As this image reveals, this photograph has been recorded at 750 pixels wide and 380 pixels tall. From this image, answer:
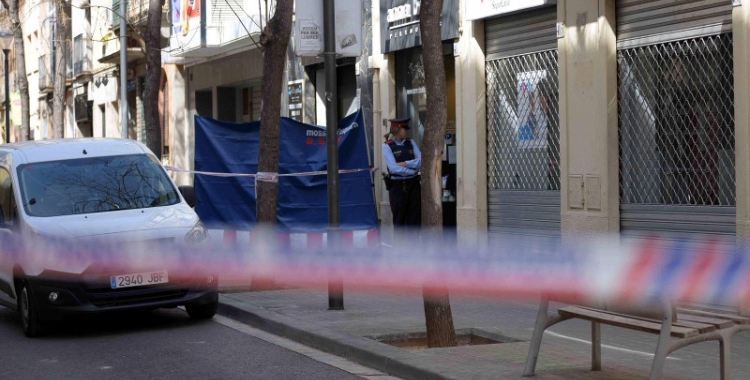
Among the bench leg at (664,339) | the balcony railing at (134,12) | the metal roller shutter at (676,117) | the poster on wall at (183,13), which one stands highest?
the balcony railing at (134,12)

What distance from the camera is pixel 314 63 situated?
21828 mm

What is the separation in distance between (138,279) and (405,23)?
809 centimetres

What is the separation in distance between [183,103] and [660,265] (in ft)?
65.9

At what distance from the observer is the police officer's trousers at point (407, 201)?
15.9 metres

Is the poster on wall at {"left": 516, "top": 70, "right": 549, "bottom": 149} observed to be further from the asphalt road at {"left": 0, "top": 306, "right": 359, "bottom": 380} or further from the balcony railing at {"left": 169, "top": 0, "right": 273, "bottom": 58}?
the balcony railing at {"left": 169, "top": 0, "right": 273, "bottom": 58}

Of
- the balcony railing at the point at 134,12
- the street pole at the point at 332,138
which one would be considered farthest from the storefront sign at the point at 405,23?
the balcony railing at the point at 134,12

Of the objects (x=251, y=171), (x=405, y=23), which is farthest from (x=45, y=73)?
(x=251, y=171)

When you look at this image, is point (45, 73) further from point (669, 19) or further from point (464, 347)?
point (464, 347)

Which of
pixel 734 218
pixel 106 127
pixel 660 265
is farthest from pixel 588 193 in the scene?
pixel 106 127

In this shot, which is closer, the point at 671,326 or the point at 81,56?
the point at 671,326

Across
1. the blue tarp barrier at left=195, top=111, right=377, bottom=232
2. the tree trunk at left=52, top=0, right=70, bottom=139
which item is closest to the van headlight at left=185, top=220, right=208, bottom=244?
the blue tarp barrier at left=195, top=111, right=377, bottom=232

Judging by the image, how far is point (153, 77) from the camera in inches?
765

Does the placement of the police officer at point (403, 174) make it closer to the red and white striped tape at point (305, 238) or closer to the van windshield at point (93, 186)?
the red and white striped tape at point (305, 238)

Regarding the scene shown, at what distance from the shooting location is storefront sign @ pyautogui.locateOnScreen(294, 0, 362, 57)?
12.2 meters
